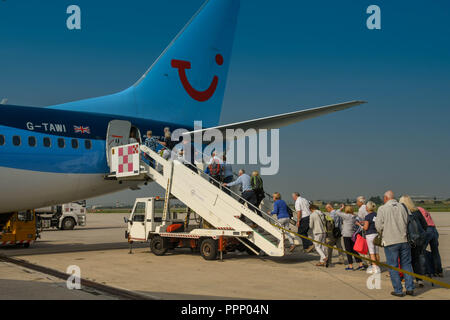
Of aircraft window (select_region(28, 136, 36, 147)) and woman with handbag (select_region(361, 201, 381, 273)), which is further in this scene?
aircraft window (select_region(28, 136, 36, 147))

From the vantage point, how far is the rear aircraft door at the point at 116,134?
16.7 metres

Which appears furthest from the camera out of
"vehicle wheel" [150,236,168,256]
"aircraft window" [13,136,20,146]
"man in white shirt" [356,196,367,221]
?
"vehicle wheel" [150,236,168,256]

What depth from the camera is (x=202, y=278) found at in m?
10.4

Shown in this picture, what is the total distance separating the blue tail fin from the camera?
1947 cm

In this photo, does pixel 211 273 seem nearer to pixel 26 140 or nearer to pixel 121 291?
pixel 121 291

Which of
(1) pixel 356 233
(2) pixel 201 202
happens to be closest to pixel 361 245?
(1) pixel 356 233

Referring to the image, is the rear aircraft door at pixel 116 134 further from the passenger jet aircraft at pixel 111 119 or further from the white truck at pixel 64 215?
the white truck at pixel 64 215

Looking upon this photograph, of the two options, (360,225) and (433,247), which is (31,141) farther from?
(433,247)

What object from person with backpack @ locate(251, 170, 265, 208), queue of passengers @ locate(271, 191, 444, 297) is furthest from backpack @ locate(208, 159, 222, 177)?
queue of passengers @ locate(271, 191, 444, 297)

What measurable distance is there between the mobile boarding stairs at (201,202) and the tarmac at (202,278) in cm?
77

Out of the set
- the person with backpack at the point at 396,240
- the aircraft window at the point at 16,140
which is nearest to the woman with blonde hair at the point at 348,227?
the person with backpack at the point at 396,240

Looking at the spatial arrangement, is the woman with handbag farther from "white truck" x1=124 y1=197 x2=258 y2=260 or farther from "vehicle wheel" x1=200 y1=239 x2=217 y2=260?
"vehicle wheel" x1=200 y1=239 x2=217 y2=260

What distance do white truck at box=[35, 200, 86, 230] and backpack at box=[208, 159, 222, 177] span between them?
20036 millimetres

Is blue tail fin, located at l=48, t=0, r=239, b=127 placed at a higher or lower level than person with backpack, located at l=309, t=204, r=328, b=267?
higher
